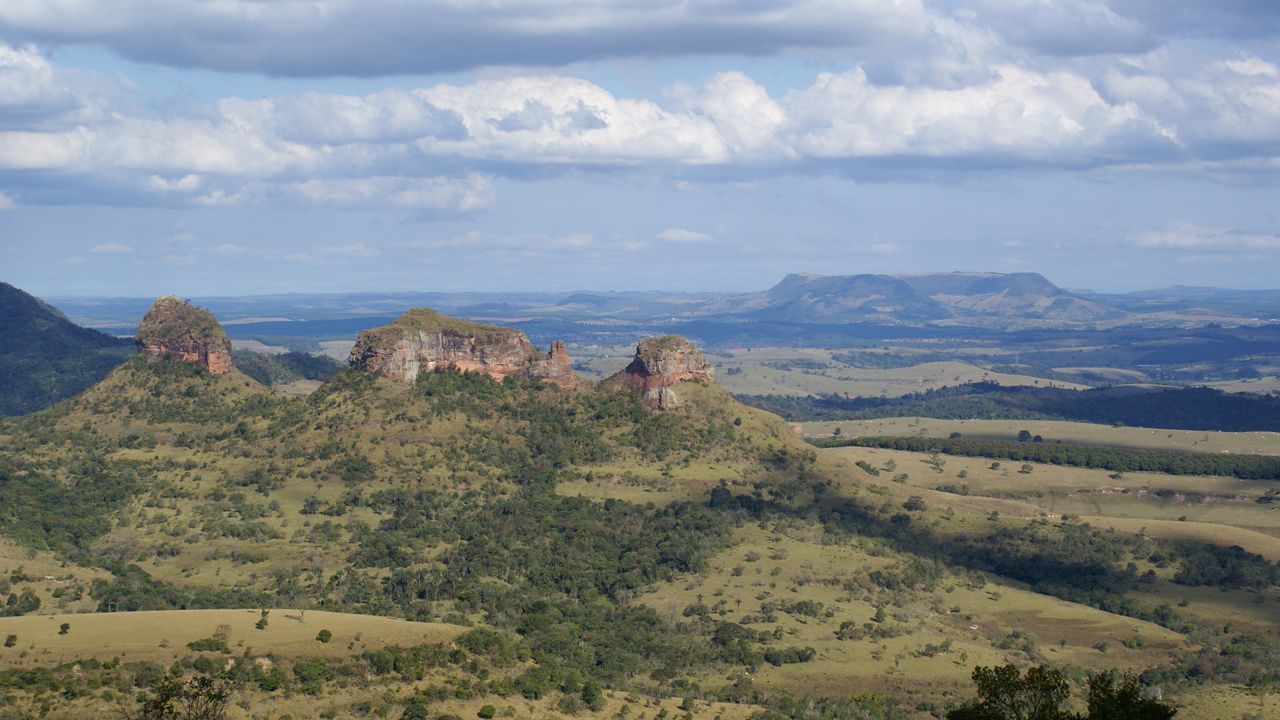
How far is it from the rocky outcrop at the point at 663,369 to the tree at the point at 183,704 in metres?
110

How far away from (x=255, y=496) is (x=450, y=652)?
7649 centimetres

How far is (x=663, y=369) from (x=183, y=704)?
388 ft

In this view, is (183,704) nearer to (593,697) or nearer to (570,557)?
(593,697)

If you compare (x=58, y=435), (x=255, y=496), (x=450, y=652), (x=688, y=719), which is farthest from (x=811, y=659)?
(x=58, y=435)

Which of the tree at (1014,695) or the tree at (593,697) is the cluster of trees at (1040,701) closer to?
the tree at (1014,695)

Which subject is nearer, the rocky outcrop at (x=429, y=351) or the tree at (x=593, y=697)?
the tree at (x=593, y=697)

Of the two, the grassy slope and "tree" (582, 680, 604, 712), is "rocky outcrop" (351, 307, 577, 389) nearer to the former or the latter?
the grassy slope

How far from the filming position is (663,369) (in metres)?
192

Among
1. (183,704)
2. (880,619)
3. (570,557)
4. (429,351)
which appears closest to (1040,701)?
(183,704)

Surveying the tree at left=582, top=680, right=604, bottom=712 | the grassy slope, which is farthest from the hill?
the grassy slope

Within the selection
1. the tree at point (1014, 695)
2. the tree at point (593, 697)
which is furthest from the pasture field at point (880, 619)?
the tree at point (1014, 695)

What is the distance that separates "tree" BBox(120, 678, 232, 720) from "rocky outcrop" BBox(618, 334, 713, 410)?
361 ft

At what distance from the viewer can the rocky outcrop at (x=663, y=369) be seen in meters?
191

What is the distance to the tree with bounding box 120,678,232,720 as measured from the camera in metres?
73.9
